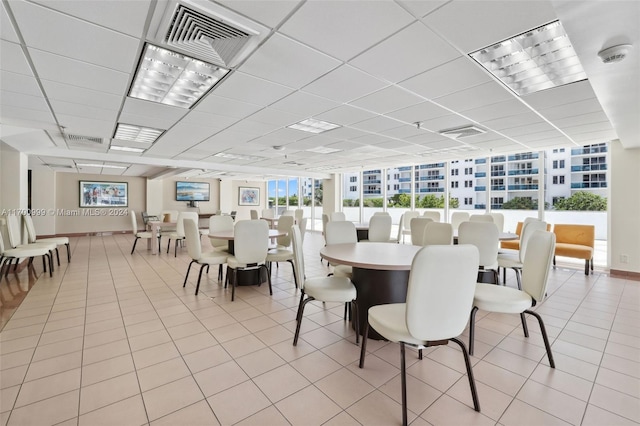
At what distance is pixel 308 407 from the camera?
6.00 feet

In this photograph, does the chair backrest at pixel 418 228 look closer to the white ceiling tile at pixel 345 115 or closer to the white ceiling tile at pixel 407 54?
the white ceiling tile at pixel 345 115

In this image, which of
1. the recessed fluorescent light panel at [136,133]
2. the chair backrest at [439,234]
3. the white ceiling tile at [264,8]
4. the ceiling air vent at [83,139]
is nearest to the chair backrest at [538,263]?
the chair backrest at [439,234]

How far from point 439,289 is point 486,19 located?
1.78 m

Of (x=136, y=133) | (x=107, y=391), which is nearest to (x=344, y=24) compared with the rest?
(x=107, y=391)

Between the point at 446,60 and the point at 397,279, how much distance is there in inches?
75.9

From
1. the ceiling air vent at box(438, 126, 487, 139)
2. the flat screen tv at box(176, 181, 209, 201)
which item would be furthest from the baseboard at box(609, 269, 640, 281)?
the flat screen tv at box(176, 181, 209, 201)

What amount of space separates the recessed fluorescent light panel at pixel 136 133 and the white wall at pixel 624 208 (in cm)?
819

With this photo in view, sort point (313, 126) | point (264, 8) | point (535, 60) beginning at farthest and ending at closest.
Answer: point (313, 126), point (535, 60), point (264, 8)

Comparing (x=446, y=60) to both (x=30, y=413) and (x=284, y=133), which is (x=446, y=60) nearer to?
(x=284, y=133)

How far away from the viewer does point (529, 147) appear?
6.07 metres

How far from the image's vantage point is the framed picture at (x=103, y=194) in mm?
10844

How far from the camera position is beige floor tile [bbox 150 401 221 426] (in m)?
1.69

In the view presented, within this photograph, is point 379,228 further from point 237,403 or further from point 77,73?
point 77,73

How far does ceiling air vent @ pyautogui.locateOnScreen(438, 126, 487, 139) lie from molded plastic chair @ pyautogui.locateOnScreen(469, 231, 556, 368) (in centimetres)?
256
